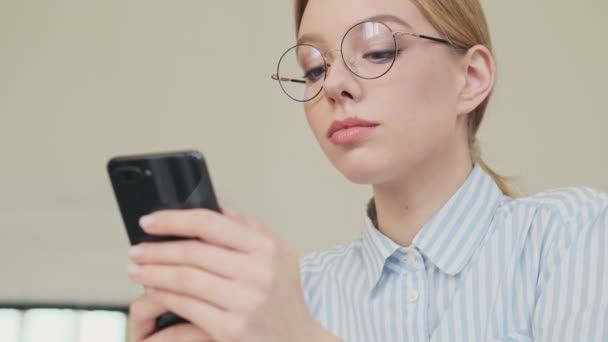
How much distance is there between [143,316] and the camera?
17.1 inches

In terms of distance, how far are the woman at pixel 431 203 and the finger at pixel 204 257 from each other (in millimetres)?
117

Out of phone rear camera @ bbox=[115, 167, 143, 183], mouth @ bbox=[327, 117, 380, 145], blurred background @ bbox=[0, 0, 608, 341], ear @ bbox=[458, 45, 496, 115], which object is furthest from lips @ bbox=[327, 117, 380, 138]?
blurred background @ bbox=[0, 0, 608, 341]

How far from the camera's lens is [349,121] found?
1.91 feet

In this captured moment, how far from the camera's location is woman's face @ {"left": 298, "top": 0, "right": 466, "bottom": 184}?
0.58 metres

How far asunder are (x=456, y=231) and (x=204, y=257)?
0.32 metres

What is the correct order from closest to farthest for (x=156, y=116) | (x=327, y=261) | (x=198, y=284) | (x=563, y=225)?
1. (x=198, y=284)
2. (x=563, y=225)
3. (x=327, y=261)
4. (x=156, y=116)

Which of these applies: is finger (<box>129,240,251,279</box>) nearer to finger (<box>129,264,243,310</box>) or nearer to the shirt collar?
finger (<box>129,264,243,310</box>)

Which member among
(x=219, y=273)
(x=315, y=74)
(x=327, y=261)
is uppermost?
(x=315, y=74)

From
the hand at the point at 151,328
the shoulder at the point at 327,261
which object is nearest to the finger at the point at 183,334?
the hand at the point at 151,328

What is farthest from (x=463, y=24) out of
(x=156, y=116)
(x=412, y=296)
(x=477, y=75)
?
(x=156, y=116)

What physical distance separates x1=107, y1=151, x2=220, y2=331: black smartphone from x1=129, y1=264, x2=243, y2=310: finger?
0.02m

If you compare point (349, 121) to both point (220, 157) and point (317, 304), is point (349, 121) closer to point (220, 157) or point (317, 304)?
point (317, 304)

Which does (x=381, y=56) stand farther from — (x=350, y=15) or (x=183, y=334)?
(x=183, y=334)

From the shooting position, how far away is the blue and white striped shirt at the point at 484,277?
537 millimetres
